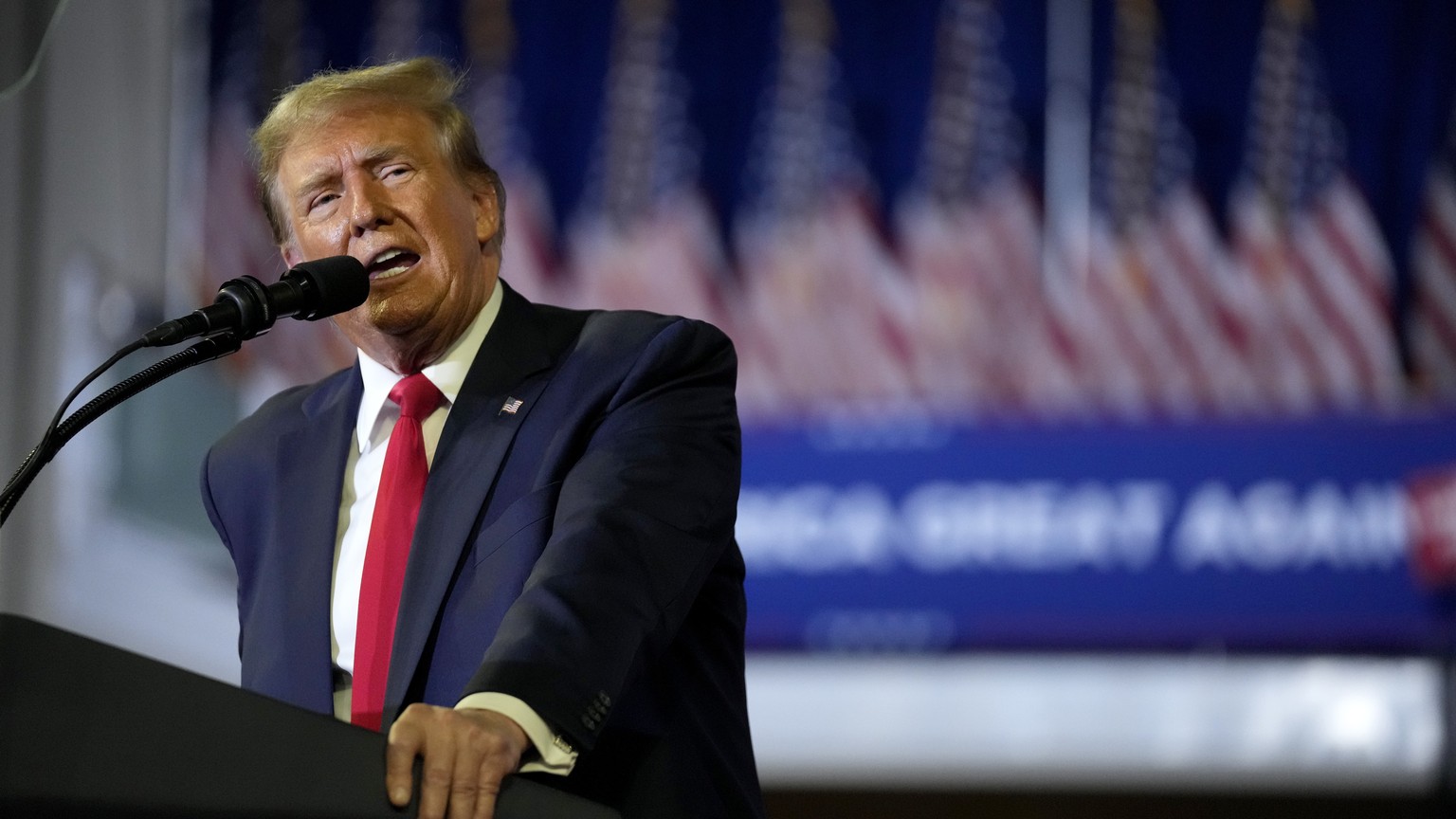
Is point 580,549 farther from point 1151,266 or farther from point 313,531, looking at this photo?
point 1151,266

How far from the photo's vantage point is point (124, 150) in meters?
4.34

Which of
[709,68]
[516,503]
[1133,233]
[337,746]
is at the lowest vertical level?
[337,746]

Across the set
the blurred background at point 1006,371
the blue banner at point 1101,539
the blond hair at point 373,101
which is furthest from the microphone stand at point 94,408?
the blue banner at point 1101,539

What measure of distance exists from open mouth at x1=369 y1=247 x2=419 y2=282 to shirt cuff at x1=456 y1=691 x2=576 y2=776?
2.44ft

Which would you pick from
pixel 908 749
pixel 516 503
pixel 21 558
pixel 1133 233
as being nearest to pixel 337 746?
pixel 516 503

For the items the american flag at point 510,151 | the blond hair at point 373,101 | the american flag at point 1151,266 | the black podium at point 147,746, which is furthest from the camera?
the american flag at point 510,151

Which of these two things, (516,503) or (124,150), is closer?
(516,503)

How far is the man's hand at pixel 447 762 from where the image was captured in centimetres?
88

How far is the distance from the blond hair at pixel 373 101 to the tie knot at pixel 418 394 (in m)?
0.29

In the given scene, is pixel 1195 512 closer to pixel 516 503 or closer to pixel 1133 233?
pixel 1133 233

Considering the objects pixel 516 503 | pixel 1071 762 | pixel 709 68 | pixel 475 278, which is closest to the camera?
pixel 516 503

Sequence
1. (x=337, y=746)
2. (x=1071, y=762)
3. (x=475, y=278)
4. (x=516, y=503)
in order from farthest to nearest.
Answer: (x=1071, y=762) → (x=475, y=278) → (x=516, y=503) → (x=337, y=746)

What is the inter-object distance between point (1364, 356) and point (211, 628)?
3088 mm

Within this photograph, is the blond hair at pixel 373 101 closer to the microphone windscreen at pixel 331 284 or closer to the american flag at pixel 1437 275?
the microphone windscreen at pixel 331 284
